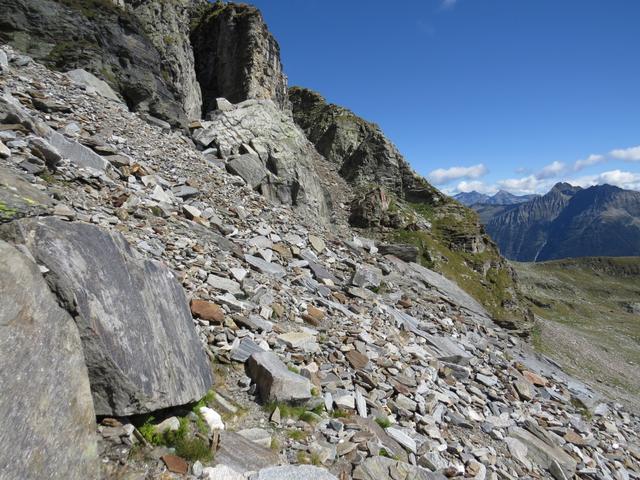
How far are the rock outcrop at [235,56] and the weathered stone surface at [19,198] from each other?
3302 centimetres

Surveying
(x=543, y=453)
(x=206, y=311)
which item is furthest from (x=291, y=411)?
(x=543, y=453)

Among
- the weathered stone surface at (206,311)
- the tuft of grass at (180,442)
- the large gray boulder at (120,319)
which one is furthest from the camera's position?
the weathered stone surface at (206,311)

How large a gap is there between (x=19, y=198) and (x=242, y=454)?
7.70 metres

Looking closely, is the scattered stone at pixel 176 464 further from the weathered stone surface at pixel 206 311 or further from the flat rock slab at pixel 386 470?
the weathered stone surface at pixel 206 311

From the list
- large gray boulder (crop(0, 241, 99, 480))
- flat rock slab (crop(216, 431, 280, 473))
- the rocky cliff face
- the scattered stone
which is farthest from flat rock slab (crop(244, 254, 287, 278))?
the rocky cliff face

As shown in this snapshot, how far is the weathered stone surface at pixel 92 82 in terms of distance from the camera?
2322 centimetres

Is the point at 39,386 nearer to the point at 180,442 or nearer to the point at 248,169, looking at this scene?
the point at 180,442

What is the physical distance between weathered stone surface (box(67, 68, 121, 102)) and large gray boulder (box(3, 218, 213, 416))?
20.9 meters

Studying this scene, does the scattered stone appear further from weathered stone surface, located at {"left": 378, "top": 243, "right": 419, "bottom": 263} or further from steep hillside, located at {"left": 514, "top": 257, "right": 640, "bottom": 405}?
steep hillside, located at {"left": 514, "top": 257, "right": 640, "bottom": 405}

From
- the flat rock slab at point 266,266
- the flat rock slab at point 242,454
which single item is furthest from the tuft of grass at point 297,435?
the flat rock slab at point 266,266

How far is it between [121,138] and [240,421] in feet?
58.0

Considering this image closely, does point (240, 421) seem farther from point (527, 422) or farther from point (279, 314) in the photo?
point (527, 422)

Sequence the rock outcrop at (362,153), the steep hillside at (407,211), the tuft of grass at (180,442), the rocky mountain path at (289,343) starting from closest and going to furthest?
the tuft of grass at (180,442) < the rocky mountain path at (289,343) < the steep hillside at (407,211) < the rock outcrop at (362,153)

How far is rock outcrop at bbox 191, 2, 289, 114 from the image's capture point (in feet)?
134
